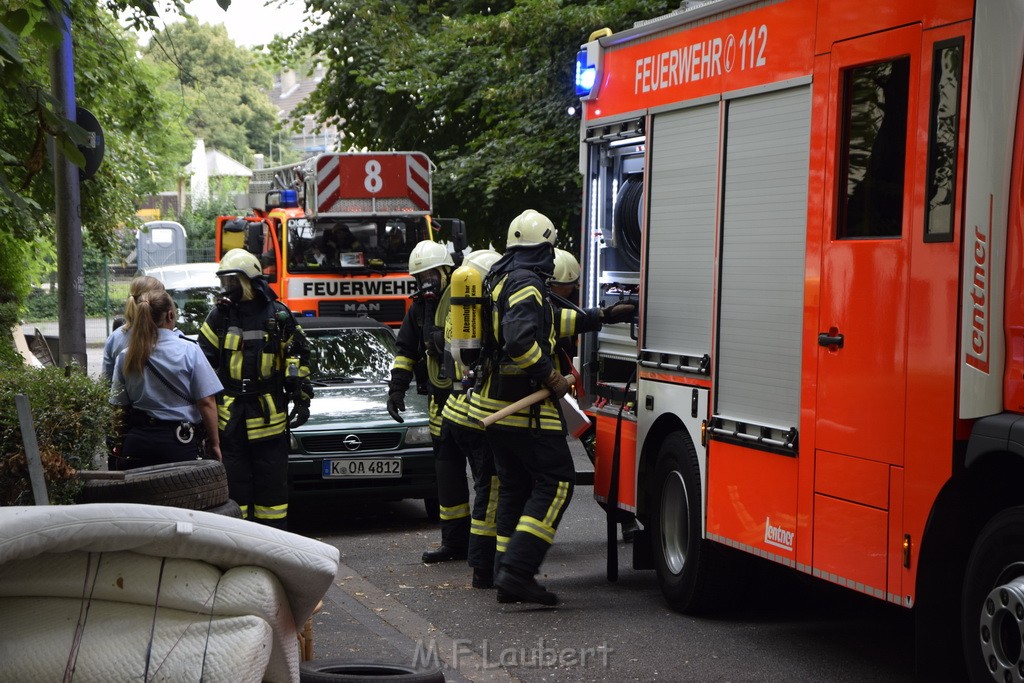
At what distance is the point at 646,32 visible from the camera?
7.57 m

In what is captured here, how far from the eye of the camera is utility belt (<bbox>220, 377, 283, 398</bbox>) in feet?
28.1

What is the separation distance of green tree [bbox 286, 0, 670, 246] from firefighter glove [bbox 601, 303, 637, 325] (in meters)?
7.89

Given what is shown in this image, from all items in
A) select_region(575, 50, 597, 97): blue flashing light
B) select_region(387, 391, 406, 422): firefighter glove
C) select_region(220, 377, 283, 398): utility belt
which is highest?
select_region(575, 50, 597, 97): blue flashing light

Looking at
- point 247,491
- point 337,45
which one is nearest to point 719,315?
point 247,491

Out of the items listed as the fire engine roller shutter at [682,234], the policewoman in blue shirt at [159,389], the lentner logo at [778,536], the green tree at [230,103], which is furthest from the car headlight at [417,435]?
the green tree at [230,103]

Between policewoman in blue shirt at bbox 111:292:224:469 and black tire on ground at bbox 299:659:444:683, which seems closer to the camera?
black tire on ground at bbox 299:659:444:683

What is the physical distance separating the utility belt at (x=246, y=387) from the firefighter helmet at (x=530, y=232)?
2.00 m

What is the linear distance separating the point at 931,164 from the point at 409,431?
566 cm

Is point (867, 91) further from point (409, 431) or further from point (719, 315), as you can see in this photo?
point (409, 431)

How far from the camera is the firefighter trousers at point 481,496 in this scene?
805cm

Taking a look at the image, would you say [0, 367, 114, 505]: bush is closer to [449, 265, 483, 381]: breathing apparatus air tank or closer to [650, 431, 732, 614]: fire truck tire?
[449, 265, 483, 381]: breathing apparatus air tank

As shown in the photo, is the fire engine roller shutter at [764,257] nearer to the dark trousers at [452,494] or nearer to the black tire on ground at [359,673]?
the black tire on ground at [359,673]

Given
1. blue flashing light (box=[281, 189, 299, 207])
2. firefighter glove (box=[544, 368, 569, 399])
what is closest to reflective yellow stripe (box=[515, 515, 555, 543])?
firefighter glove (box=[544, 368, 569, 399])

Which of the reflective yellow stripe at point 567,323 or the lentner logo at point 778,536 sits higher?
the reflective yellow stripe at point 567,323
